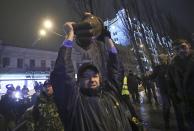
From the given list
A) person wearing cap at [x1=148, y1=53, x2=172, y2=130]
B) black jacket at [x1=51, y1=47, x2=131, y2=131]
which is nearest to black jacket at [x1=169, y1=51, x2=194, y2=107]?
person wearing cap at [x1=148, y1=53, x2=172, y2=130]

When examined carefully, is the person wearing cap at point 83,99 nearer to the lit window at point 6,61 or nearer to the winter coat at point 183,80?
the winter coat at point 183,80

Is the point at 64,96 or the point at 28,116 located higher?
the point at 64,96

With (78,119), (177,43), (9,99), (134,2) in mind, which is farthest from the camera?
(134,2)

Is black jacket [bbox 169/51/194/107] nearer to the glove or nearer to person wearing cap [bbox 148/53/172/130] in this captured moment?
person wearing cap [bbox 148/53/172/130]

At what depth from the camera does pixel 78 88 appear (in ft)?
8.87

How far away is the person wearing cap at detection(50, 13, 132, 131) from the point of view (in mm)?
2580

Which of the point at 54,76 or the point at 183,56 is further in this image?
the point at 183,56

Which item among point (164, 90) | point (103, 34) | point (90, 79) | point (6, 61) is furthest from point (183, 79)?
point (6, 61)

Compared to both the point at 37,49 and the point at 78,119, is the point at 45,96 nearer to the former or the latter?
the point at 78,119

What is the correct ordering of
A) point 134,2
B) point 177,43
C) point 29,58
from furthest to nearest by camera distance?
point 29,58 → point 134,2 → point 177,43

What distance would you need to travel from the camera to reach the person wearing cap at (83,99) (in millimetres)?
2580

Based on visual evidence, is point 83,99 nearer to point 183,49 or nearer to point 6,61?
point 183,49

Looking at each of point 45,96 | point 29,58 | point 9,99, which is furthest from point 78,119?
point 29,58

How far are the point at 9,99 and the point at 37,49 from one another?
47.3 meters
